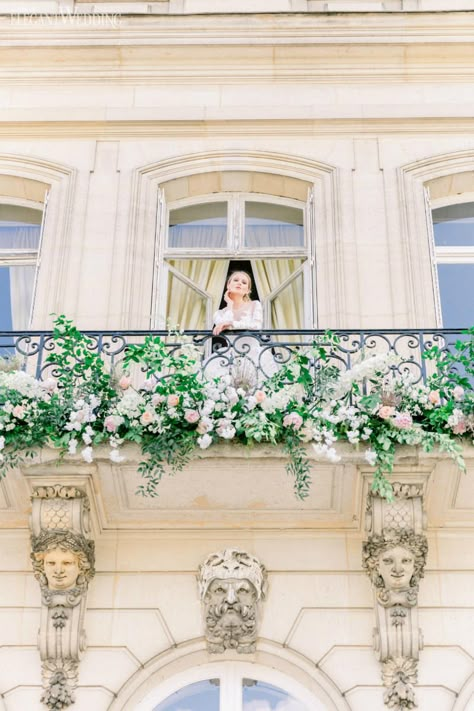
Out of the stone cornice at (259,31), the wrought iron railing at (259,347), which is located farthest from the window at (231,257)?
the stone cornice at (259,31)

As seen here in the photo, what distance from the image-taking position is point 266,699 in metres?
7.33

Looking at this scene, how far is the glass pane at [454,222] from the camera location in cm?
1018

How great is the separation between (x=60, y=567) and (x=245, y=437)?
1.51 metres

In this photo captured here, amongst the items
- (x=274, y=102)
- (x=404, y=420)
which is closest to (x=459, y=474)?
(x=404, y=420)

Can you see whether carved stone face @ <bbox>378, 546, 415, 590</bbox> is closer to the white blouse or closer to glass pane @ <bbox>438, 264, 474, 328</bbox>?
the white blouse

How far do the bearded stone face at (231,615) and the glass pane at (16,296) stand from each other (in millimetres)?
3315

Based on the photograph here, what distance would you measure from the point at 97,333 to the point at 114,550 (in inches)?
63.5

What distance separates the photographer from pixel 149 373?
7.54 metres

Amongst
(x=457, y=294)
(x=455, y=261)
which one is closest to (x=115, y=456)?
(x=457, y=294)

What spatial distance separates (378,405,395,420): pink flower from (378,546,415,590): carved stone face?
88 centimetres

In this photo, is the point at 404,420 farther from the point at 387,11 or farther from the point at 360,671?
the point at 387,11

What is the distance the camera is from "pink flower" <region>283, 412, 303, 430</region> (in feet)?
23.8

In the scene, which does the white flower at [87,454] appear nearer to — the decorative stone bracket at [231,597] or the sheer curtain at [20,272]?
the decorative stone bracket at [231,597]

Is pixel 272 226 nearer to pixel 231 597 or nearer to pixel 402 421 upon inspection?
pixel 402 421
